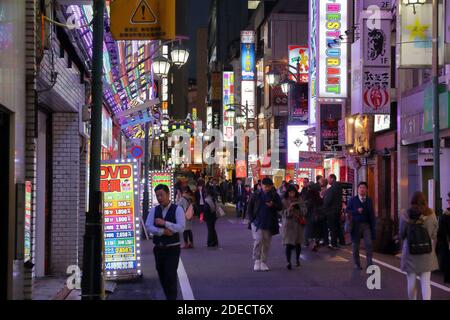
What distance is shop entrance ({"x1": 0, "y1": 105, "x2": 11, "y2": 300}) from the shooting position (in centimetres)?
921

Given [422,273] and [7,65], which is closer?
[7,65]

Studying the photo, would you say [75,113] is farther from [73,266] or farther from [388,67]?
[388,67]

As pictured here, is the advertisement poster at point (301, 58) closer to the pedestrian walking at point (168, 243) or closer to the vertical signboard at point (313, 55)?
the vertical signboard at point (313, 55)

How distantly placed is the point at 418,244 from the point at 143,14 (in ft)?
19.1

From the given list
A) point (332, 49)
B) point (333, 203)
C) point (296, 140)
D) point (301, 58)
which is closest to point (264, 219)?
point (333, 203)

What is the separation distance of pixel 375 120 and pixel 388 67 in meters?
5.00

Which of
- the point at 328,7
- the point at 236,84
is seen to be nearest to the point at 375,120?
the point at 328,7

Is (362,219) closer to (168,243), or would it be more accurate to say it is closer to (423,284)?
(423,284)

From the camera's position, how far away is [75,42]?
586 inches

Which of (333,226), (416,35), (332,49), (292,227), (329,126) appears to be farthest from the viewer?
(329,126)

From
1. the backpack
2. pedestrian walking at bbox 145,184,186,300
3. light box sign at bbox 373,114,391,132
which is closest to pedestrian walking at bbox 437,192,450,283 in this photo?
the backpack

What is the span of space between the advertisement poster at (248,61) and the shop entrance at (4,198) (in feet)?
206

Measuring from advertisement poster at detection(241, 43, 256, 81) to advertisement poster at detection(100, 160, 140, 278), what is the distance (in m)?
57.9

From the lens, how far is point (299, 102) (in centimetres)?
4369
